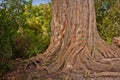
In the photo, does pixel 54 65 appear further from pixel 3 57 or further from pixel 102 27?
pixel 102 27

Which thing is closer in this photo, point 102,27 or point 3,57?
point 3,57

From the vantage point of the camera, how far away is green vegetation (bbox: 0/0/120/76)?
356 inches

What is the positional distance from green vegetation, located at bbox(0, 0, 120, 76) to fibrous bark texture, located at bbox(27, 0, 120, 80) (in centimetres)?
138

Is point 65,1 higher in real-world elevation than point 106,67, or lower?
higher

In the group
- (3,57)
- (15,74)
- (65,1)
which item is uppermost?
(65,1)

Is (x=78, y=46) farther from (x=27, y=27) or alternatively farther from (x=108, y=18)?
(x=27, y=27)

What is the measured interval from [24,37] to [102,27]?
468 cm

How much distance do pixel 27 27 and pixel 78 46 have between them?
924 centimetres


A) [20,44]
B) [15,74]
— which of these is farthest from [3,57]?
[20,44]

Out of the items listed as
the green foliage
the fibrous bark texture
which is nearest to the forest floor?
the fibrous bark texture

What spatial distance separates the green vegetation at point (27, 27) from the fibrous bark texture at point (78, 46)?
1.38 metres

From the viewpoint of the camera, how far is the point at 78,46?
995cm

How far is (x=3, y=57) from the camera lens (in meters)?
8.93

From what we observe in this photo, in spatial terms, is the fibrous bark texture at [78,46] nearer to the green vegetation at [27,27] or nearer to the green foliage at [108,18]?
the green vegetation at [27,27]
